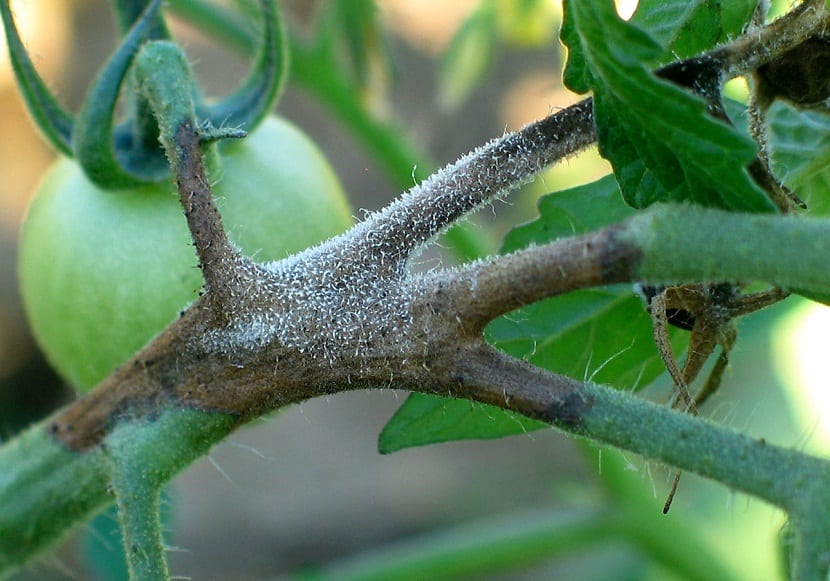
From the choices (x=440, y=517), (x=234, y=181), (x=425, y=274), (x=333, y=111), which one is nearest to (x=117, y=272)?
(x=234, y=181)

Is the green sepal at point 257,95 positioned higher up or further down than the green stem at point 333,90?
further down

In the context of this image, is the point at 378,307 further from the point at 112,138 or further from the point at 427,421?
the point at 112,138

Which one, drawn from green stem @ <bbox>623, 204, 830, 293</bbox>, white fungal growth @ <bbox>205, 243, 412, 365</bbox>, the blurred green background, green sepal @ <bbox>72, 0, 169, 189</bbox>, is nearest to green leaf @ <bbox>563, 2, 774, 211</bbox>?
green stem @ <bbox>623, 204, 830, 293</bbox>

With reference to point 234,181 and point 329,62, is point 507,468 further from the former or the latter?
point 234,181

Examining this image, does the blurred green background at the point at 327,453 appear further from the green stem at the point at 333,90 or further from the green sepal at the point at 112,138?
the green sepal at the point at 112,138

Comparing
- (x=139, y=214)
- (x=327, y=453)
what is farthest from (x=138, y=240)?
(x=327, y=453)

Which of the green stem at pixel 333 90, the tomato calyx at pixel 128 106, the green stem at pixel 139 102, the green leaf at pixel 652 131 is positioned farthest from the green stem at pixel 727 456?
the green stem at pixel 333 90

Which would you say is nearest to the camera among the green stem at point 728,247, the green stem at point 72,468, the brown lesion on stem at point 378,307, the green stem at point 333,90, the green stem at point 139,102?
the green stem at point 728,247

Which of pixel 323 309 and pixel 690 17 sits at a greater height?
pixel 690 17
